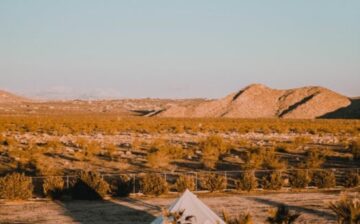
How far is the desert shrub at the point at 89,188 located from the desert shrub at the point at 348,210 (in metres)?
12.5

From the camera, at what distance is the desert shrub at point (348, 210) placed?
12.9 meters

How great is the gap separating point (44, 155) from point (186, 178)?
15918 millimetres

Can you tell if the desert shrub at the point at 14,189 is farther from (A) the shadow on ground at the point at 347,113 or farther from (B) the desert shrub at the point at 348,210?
(A) the shadow on ground at the point at 347,113

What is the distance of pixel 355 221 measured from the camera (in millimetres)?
12789

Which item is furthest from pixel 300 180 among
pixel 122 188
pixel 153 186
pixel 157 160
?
pixel 157 160

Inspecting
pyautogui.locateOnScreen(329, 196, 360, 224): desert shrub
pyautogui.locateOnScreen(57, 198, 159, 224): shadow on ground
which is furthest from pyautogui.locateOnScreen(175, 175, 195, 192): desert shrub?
pyautogui.locateOnScreen(329, 196, 360, 224): desert shrub

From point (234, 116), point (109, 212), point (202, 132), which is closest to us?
point (109, 212)

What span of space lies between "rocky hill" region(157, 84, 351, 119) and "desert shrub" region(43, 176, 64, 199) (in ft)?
301

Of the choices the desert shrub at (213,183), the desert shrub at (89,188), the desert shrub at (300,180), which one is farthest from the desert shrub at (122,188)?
the desert shrub at (300,180)

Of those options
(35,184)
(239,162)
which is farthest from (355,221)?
(239,162)

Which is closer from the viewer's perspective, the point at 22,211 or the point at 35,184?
the point at 22,211

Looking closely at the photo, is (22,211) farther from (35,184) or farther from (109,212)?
(35,184)

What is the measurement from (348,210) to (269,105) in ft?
360

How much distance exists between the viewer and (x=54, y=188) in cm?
2400
